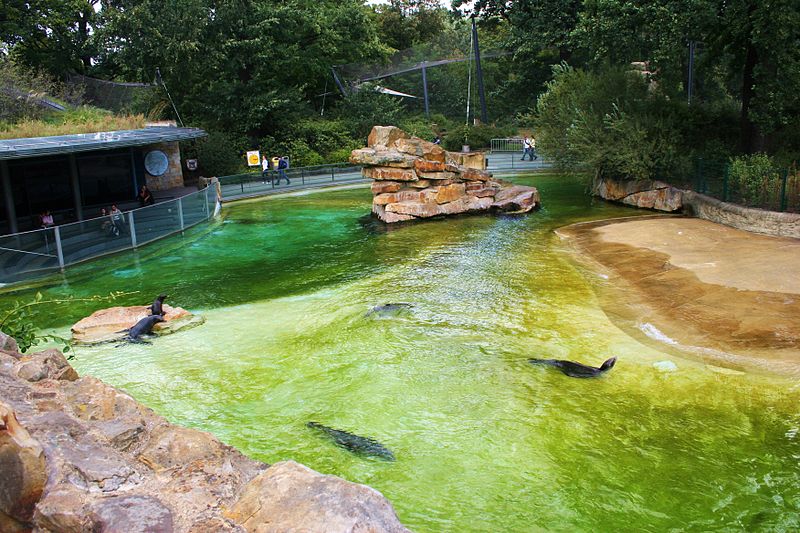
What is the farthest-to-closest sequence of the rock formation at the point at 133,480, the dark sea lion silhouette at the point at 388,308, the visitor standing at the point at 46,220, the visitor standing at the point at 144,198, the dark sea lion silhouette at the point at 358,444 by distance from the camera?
the visitor standing at the point at 144,198
the visitor standing at the point at 46,220
the dark sea lion silhouette at the point at 388,308
the dark sea lion silhouette at the point at 358,444
the rock formation at the point at 133,480

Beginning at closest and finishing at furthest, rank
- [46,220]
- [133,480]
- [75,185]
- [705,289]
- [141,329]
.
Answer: [133,480] → [141,329] → [705,289] → [46,220] → [75,185]

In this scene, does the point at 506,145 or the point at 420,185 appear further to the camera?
the point at 506,145

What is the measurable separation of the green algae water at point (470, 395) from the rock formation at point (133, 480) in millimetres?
2769

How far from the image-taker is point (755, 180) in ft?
69.9

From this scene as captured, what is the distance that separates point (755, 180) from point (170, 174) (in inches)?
947

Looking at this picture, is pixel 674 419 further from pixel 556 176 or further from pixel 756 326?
pixel 556 176

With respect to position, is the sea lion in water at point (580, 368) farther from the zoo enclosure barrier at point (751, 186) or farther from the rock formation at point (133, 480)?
the zoo enclosure barrier at point (751, 186)

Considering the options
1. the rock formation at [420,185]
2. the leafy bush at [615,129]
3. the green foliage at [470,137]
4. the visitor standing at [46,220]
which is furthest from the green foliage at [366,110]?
the visitor standing at [46,220]

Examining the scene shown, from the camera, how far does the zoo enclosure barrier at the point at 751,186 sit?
787 inches

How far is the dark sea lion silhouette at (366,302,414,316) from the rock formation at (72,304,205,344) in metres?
3.59

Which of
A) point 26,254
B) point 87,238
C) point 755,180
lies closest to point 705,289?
point 755,180

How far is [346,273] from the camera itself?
1816cm

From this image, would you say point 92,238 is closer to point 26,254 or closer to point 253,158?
point 26,254

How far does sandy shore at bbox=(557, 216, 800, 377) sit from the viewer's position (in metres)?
11.7
